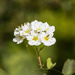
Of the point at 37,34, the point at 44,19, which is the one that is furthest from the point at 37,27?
the point at 44,19

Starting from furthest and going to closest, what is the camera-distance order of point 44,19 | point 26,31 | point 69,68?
point 44,19 < point 26,31 < point 69,68

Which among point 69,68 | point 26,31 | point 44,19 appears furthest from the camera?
point 44,19

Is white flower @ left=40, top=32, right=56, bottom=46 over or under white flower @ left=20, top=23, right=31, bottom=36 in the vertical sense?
under

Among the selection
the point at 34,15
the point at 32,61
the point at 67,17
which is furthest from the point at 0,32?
the point at 67,17

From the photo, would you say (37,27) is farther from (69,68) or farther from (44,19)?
(44,19)

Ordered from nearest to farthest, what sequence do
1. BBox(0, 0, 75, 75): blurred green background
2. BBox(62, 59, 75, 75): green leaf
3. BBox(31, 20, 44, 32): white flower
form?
BBox(62, 59, 75, 75): green leaf → BBox(31, 20, 44, 32): white flower → BBox(0, 0, 75, 75): blurred green background

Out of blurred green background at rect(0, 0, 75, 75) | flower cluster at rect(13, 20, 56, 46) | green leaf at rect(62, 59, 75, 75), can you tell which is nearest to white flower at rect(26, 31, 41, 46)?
flower cluster at rect(13, 20, 56, 46)

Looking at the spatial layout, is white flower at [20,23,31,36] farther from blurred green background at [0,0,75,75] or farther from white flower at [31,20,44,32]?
blurred green background at [0,0,75,75]

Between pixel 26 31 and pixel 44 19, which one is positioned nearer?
pixel 26 31

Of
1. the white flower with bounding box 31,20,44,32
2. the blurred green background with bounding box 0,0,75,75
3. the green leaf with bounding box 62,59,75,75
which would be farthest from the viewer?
the blurred green background with bounding box 0,0,75,75
